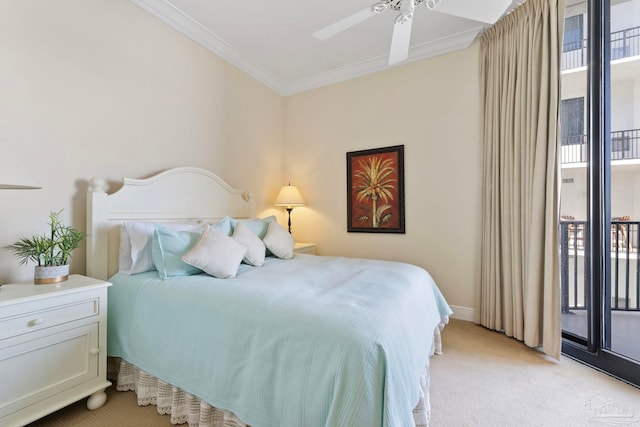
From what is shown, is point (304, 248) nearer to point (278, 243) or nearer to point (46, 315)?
point (278, 243)

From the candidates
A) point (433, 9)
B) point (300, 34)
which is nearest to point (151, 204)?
point (300, 34)

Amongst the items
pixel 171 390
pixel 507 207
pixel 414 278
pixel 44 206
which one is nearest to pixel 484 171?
pixel 507 207

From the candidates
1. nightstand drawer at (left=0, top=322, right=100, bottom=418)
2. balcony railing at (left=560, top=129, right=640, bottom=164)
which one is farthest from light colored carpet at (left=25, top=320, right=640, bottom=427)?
balcony railing at (left=560, top=129, right=640, bottom=164)

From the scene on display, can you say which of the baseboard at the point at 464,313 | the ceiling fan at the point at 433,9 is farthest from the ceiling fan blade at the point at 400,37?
the baseboard at the point at 464,313

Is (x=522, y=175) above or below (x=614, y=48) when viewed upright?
below

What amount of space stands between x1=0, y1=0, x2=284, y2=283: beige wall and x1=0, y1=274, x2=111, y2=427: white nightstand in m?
0.59

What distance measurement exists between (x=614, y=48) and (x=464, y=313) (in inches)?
95.0

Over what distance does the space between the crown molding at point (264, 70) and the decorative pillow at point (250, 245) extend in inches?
76.9

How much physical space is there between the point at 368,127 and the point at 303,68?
1.09 m

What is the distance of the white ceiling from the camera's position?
8.16 ft

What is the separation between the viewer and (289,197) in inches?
142

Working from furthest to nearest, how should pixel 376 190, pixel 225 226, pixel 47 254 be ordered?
pixel 376 190 < pixel 225 226 < pixel 47 254

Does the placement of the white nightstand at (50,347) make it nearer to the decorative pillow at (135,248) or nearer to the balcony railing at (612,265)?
the decorative pillow at (135,248)

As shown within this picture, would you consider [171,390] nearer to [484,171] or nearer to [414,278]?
[414,278]
